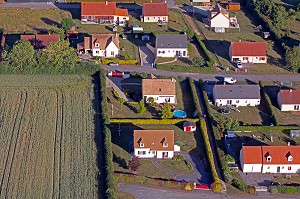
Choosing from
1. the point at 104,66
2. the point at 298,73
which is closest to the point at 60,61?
the point at 104,66

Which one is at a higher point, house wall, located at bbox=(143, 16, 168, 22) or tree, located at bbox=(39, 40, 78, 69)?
house wall, located at bbox=(143, 16, 168, 22)

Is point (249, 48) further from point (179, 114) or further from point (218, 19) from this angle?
point (179, 114)

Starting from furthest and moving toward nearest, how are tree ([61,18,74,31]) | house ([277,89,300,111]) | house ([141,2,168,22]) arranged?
house ([141,2,168,22]), tree ([61,18,74,31]), house ([277,89,300,111])

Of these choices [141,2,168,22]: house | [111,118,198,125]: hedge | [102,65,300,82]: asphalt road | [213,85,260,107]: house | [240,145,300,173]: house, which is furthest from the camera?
[141,2,168,22]: house

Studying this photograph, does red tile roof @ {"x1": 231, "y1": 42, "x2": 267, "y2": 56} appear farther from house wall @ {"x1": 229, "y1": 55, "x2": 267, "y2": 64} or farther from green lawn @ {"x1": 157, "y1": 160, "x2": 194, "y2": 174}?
green lawn @ {"x1": 157, "y1": 160, "x2": 194, "y2": 174}

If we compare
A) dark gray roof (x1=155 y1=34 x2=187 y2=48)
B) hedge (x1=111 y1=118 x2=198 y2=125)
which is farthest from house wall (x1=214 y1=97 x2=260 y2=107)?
dark gray roof (x1=155 y1=34 x2=187 y2=48)

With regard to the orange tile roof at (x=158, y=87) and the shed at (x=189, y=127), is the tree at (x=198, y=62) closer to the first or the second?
the orange tile roof at (x=158, y=87)
